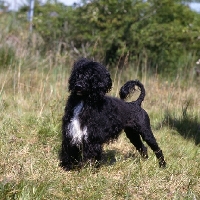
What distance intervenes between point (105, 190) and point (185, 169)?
1247 mm

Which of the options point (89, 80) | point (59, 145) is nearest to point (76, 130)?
point (89, 80)

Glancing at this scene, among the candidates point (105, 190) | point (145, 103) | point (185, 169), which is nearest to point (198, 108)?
point (145, 103)

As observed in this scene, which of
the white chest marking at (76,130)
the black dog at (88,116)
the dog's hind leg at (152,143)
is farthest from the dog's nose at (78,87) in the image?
the dog's hind leg at (152,143)

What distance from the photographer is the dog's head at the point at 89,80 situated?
15.3ft

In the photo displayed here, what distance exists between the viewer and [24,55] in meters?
8.91

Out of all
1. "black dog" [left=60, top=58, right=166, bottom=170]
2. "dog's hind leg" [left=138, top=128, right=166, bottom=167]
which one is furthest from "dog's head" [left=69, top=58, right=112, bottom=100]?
"dog's hind leg" [left=138, top=128, right=166, bottom=167]

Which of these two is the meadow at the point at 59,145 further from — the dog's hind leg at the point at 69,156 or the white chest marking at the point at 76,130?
the white chest marking at the point at 76,130

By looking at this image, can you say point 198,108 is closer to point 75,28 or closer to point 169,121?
point 169,121

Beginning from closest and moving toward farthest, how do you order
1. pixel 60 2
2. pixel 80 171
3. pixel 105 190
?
pixel 105 190
pixel 80 171
pixel 60 2

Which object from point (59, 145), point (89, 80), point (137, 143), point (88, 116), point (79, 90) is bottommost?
point (59, 145)

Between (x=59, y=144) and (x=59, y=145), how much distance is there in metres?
0.04

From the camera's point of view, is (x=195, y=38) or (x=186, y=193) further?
(x=195, y=38)

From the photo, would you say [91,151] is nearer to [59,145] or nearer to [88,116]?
[88,116]

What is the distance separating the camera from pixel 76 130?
15.6 feet
